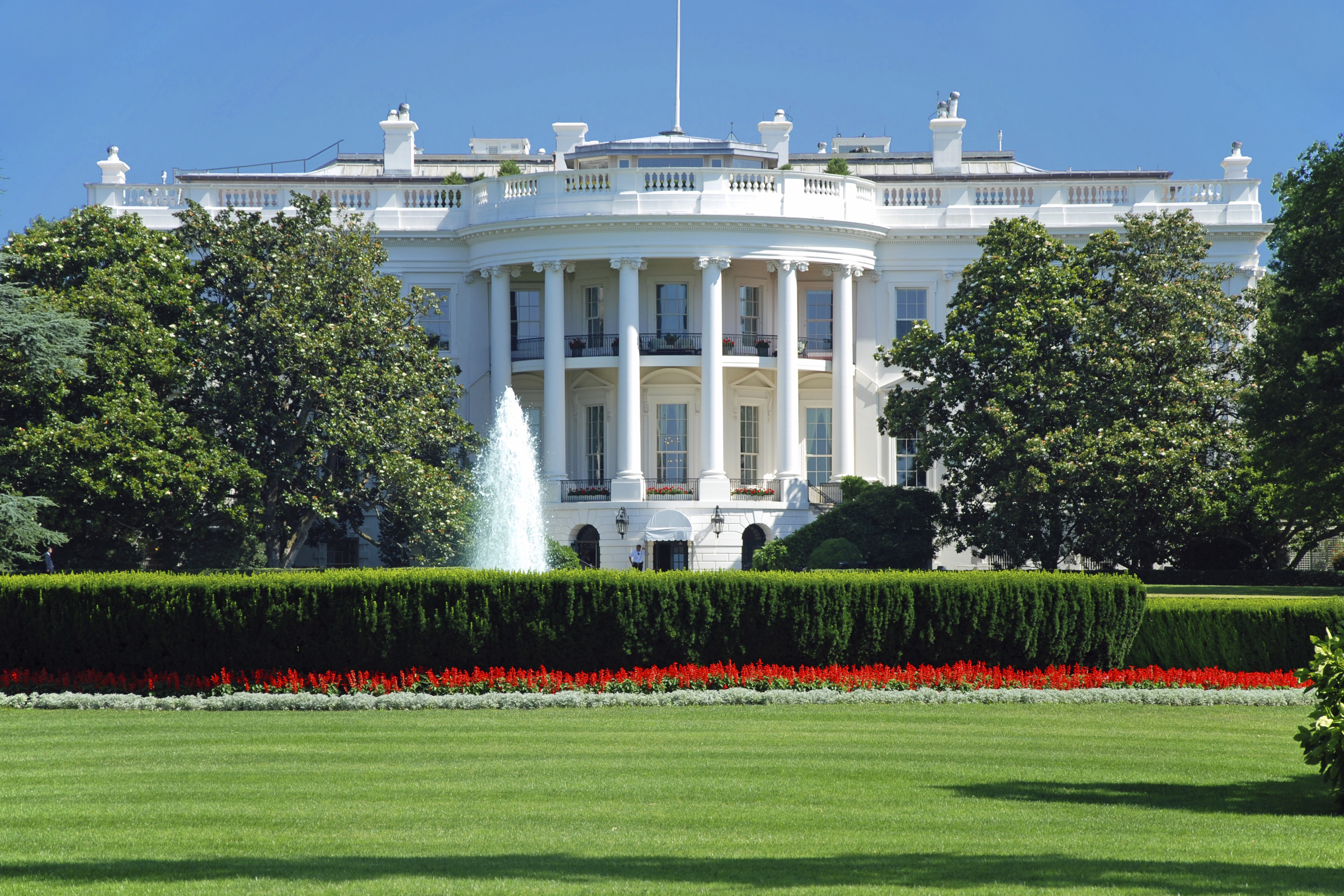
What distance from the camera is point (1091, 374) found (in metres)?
39.9

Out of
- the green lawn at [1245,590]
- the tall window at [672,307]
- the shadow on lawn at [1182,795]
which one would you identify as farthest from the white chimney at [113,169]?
the shadow on lawn at [1182,795]

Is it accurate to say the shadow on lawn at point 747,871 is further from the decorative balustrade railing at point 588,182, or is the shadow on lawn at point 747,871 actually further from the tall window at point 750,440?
the tall window at point 750,440

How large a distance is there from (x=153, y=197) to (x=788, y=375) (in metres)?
22.1

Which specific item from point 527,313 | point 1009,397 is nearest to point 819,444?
point 527,313

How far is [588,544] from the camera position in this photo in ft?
159

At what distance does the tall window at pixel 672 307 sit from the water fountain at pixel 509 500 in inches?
255

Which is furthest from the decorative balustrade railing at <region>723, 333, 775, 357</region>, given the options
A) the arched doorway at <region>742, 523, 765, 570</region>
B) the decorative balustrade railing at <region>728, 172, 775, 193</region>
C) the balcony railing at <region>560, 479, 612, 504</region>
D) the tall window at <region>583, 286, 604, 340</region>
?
the balcony railing at <region>560, 479, 612, 504</region>

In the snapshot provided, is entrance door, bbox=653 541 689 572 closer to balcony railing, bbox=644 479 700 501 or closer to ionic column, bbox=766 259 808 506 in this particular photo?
balcony railing, bbox=644 479 700 501

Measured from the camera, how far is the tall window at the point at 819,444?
52031 millimetres

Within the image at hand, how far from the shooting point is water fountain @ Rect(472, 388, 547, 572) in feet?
136

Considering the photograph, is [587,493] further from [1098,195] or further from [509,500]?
[1098,195]

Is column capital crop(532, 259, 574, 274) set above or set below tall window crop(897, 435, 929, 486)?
above

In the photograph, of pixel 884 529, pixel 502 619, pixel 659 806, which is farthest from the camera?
pixel 884 529

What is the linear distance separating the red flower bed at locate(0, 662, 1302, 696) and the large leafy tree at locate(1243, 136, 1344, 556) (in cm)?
1219
